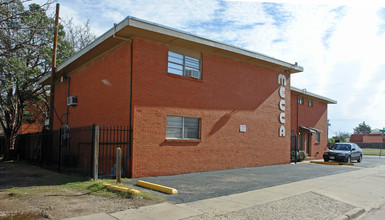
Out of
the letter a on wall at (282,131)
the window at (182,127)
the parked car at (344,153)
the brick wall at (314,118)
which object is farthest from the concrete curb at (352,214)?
the brick wall at (314,118)

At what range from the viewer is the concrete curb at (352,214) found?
269 inches

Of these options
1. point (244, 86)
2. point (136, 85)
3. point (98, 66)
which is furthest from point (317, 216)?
point (98, 66)

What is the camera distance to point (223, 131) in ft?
46.4

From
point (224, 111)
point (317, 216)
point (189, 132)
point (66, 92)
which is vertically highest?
point (66, 92)

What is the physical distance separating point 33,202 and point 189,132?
23.0ft

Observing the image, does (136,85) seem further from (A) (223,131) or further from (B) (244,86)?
(B) (244,86)

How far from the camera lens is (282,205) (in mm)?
7523

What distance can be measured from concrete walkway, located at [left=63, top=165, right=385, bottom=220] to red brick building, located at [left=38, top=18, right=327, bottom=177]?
4172 mm

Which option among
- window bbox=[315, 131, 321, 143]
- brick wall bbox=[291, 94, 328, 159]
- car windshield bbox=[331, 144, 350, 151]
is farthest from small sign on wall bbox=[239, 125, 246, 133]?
window bbox=[315, 131, 321, 143]

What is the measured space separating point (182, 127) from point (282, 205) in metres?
6.06

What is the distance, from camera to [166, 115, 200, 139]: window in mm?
12328

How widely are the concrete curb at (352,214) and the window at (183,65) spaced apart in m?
7.89

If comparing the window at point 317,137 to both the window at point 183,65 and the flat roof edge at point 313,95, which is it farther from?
the window at point 183,65

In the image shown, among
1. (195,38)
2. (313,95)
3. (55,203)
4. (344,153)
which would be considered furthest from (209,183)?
(313,95)
